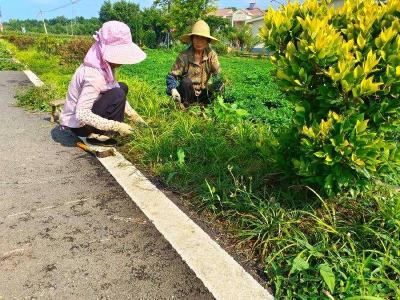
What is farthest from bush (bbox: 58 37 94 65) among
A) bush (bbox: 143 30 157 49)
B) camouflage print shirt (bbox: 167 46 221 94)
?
bush (bbox: 143 30 157 49)

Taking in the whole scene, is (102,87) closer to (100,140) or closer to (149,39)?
(100,140)

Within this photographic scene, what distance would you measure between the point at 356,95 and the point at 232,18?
2490 inches

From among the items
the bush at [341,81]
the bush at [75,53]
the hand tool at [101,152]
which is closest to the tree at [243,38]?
the bush at [75,53]

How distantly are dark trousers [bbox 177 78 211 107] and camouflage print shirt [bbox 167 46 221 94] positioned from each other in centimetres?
9

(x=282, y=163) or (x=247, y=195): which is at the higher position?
(x=282, y=163)

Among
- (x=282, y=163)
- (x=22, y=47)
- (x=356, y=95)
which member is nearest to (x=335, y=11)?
(x=356, y=95)

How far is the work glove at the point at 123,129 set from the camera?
3.66m

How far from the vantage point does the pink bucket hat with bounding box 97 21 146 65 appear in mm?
3379

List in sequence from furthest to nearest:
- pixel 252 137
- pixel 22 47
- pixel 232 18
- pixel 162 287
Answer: pixel 232 18
pixel 22 47
pixel 252 137
pixel 162 287

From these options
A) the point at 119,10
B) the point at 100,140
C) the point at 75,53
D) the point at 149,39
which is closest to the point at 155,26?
the point at 149,39

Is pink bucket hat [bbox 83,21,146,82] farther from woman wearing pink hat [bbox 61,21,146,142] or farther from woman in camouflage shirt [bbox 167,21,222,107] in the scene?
woman in camouflage shirt [bbox 167,21,222,107]

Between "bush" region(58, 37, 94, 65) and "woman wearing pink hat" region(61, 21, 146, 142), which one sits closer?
"woman wearing pink hat" region(61, 21, 146, 142)

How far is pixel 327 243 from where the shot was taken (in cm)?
201

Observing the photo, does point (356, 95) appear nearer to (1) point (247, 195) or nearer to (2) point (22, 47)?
(1) point (247, 195)
